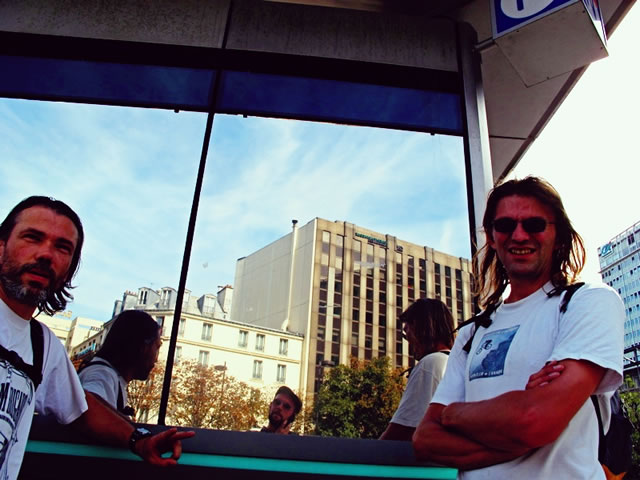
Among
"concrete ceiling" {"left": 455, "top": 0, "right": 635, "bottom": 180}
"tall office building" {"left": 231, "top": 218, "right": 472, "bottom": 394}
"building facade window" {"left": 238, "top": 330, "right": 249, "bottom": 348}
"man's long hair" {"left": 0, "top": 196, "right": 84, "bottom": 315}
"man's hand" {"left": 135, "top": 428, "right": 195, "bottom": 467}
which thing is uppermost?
"concrete ceiling" {"left": 455, "top": 0, "right": 635, "bottom": 180}

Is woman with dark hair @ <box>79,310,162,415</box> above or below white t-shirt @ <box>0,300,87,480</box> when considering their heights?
above

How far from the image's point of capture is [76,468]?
199 centimetres

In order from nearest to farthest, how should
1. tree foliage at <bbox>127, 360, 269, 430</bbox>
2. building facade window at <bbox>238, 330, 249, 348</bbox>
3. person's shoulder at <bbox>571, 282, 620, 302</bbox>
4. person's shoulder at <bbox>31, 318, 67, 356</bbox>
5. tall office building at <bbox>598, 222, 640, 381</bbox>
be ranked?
person's shoulder at <bbox>571, 282, 620, 302</bbox> < person's shoulder at <bbox>31, 318, 67, 356</bbox> < tree foliage at <bbox>127, 360, 269, 430</bbox> < building facade window at <bbox>238, 330, 249, 348</bbox> < tall office building at <bbox>598, 222, 640, 381</bbox>

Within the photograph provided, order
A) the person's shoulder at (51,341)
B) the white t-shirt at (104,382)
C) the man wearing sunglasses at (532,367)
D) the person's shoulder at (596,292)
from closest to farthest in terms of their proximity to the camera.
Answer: the man wearing sunglasses at (532,367), the person's shoulder at (596,292), the person's shoulder at (51,341), the white t-shirt at (104,382)

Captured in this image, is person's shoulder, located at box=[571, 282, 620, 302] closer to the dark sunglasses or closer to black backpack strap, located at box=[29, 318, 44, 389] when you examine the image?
the dark sunglasses

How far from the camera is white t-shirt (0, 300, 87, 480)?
4.48 ft

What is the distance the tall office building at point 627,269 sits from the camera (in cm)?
8638

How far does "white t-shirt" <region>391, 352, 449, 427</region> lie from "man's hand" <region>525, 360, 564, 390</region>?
134cm

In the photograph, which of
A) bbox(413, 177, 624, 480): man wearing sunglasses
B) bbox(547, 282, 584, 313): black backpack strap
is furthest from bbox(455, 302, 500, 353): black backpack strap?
bbox(547, 282, 584, 313): black backpack strap

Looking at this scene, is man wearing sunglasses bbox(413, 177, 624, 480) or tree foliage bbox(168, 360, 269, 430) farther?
tree foliage bbox(168, 360, 269, 430)

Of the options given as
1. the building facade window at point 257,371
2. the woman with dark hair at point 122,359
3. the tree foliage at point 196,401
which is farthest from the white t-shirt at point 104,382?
the building facade window at point 257,371

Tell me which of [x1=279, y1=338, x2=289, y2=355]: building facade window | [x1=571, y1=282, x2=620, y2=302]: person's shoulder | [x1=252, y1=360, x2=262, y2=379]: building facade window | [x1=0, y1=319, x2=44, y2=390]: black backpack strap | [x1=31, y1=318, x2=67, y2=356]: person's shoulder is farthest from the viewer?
[x1=252, y1=360, x2=262, y2=379]: building facade window

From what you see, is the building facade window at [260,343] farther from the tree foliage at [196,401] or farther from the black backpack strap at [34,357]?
the black backpack strap at [34,357]

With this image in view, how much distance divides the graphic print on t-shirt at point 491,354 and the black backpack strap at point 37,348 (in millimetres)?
1314
